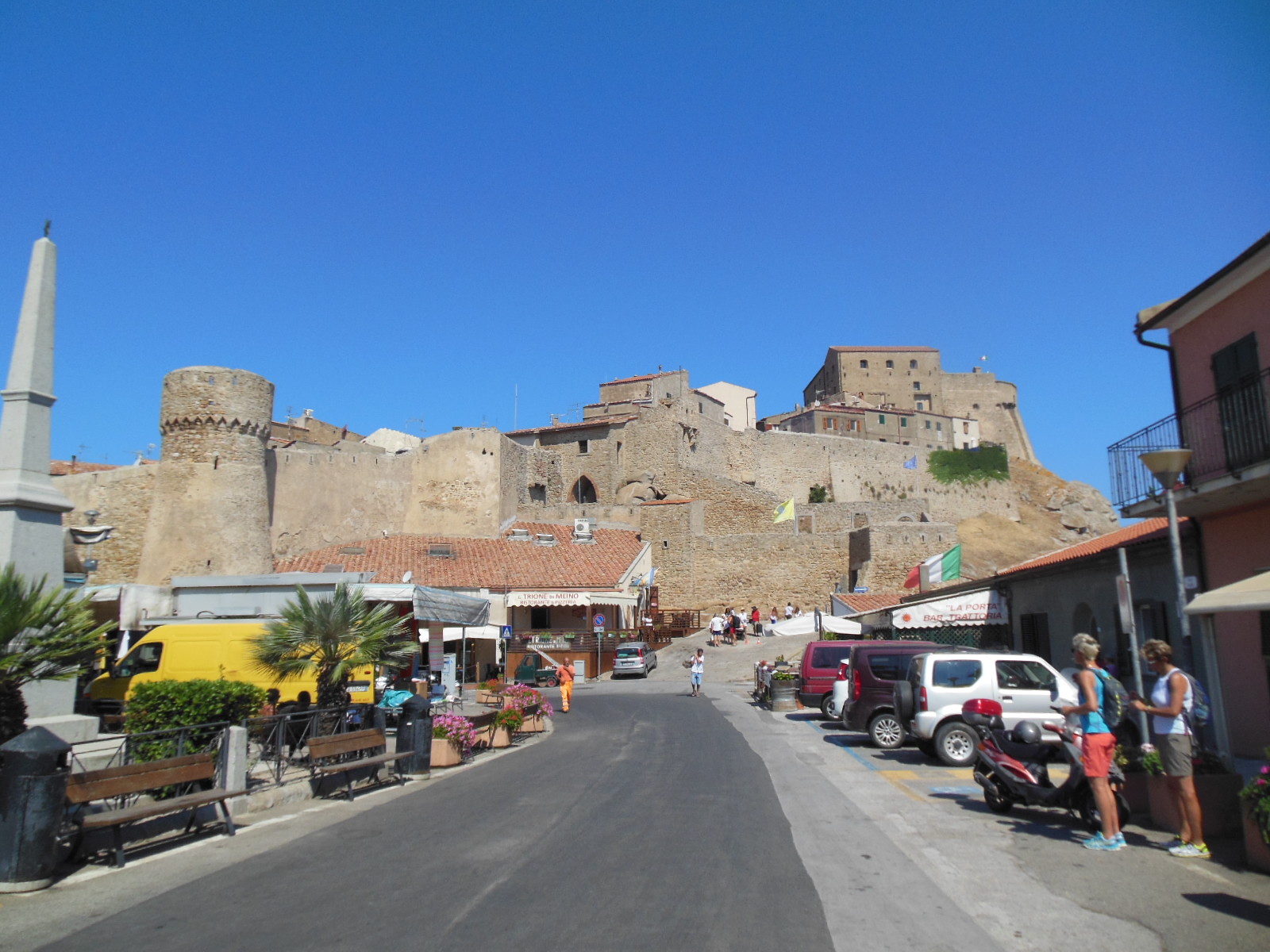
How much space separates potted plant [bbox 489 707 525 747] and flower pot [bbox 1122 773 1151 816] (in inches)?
399

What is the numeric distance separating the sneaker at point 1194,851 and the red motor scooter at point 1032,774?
71 cm

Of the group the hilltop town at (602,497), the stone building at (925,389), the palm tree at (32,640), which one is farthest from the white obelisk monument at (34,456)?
the stone building at (925,389)

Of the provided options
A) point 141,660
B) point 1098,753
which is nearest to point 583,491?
point 141,660

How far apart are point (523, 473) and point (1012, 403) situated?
182 ft

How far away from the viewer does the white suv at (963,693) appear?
1218 centimetres

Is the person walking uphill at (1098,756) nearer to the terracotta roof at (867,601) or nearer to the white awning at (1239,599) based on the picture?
the white awning at (1239,599)

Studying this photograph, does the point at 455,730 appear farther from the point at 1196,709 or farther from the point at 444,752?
the point at 1196,709

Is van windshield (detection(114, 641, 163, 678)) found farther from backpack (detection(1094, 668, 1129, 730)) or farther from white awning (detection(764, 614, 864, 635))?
white awning (detection(764, 614, 864, 635))

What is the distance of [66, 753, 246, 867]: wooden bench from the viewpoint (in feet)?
22.8

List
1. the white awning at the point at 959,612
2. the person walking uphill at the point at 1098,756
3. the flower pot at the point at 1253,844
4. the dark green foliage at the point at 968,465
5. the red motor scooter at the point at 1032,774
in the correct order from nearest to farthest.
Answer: the flower pot at the point at 1253,844 < the person walking uphill at the point at 1098,756 < the red motor scooter at the point at 1032,774 < the white awning at the point at 959,612 < the dark green foliage at the point at 968,465

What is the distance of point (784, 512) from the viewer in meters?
50.9

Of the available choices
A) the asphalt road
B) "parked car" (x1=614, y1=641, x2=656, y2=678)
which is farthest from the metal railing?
"parked car" (x1=614, y1=641, x2=656, y2=678)

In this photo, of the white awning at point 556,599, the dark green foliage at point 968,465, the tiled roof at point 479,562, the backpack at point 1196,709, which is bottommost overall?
the backpack at point 1196,709

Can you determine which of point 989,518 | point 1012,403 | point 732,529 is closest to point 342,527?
point 732,529
